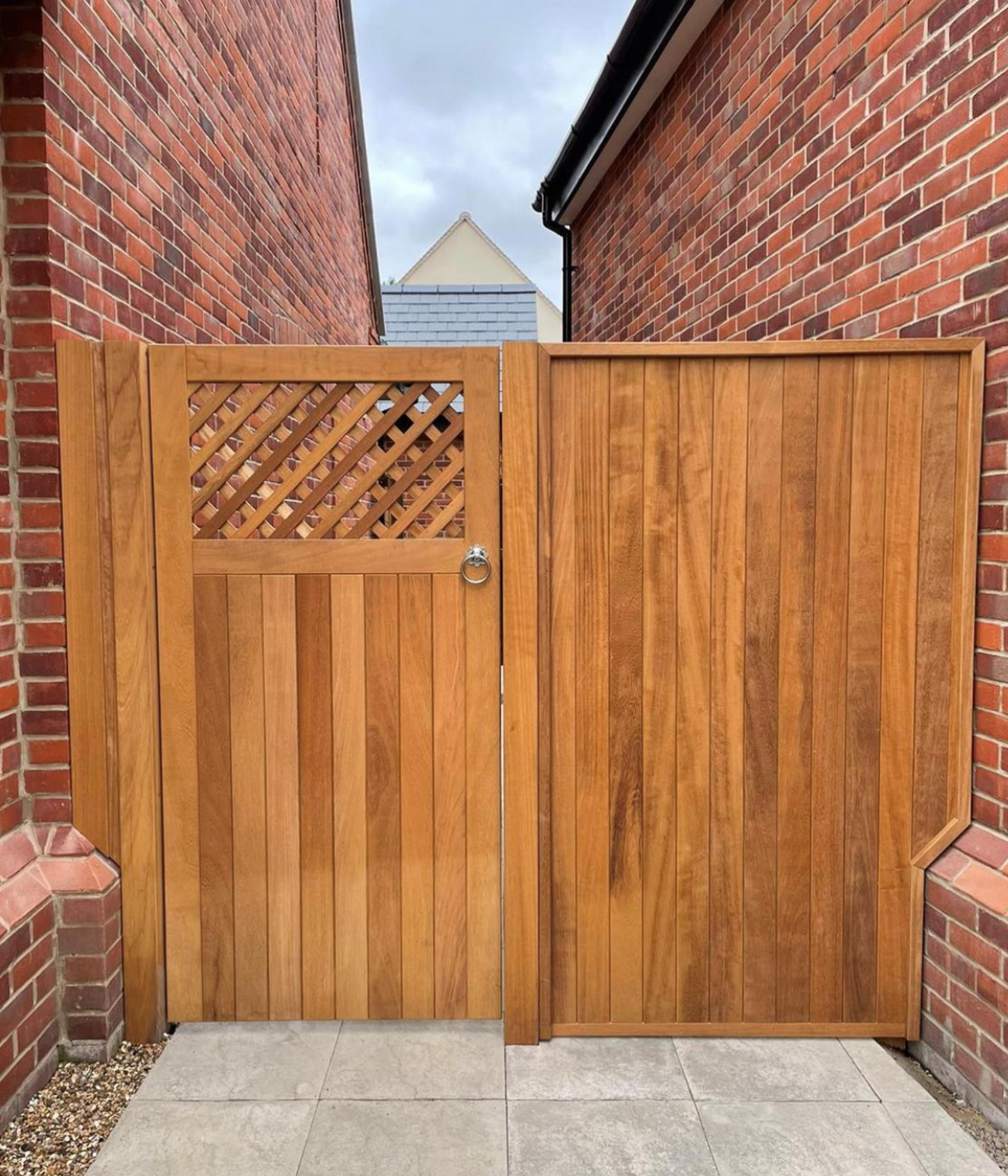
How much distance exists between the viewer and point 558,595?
2.45 m

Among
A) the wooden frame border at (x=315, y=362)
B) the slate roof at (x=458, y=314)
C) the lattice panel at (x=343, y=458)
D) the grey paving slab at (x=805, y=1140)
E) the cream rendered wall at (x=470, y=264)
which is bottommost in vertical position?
the grey paving slab at (x=805, y=1140)

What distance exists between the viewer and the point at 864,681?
2467mm

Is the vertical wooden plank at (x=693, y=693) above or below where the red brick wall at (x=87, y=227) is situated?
below

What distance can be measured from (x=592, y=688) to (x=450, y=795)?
1.88 ft

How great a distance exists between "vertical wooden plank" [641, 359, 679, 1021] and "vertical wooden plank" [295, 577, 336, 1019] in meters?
1.01

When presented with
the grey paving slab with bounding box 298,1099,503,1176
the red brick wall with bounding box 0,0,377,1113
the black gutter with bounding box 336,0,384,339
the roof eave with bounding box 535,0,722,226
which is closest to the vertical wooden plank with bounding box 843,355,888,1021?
the grey paving slab with bounding box 298,1099,503,1176

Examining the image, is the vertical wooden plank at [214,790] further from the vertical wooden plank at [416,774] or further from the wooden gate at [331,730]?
the vertical wooden plank at [416,774]

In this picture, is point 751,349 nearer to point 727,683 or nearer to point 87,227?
point 727,683

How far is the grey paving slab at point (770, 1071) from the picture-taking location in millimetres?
2229

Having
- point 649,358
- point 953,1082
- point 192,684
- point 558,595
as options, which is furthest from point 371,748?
point 953,1082

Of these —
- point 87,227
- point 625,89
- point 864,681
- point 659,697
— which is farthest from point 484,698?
point 625,89

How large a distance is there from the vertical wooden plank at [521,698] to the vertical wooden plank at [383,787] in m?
0.35

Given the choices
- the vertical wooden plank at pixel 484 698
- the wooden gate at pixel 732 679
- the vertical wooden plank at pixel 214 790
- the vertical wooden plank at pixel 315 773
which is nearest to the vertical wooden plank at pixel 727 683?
the wooden gate at pixel 732 679

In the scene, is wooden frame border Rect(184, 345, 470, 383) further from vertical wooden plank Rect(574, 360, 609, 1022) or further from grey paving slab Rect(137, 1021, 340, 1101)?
grey paving slab Rect(137, 1021, 340, 1101)
